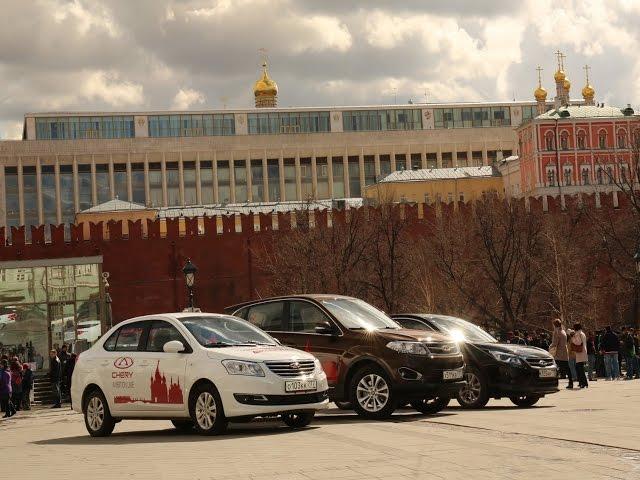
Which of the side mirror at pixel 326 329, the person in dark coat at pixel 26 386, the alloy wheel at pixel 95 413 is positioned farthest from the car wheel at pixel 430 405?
the person in dark coat at pixel 26 386

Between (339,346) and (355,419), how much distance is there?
1.02 m

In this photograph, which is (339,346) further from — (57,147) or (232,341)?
(57,147)

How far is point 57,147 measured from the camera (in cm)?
12619

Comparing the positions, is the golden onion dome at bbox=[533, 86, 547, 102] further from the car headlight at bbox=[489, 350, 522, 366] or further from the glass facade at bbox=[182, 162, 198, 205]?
the car headlight at bbox=[489, 350, 522, 366]

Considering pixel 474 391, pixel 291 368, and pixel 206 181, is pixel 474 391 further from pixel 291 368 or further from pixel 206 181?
pixel 206 181

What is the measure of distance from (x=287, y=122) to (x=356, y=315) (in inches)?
4561

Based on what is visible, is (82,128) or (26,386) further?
(82,128)

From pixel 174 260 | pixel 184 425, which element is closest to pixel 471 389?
pixel 184 425

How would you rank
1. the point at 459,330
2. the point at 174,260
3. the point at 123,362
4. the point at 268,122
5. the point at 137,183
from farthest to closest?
the point at 268,122, the point at 137,183, the point at 174,260, the point at 459,330, the point at 123,362

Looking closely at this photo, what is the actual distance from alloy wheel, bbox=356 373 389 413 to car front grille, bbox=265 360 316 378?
6.65 feet

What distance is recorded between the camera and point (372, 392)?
18141mm

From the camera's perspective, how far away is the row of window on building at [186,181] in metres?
126

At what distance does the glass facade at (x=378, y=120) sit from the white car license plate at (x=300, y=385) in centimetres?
11942

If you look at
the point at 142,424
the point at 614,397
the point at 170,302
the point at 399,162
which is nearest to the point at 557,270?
the point at 170,302
